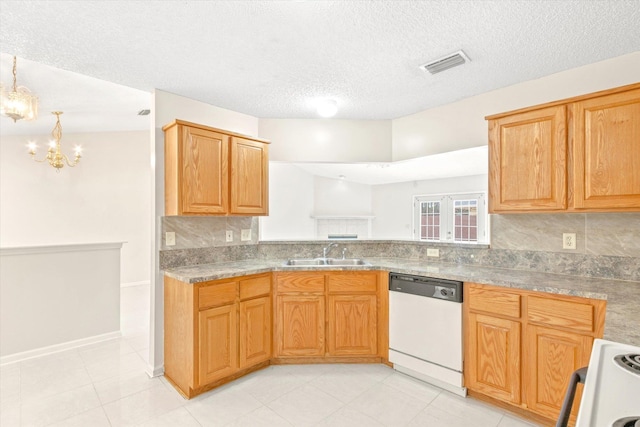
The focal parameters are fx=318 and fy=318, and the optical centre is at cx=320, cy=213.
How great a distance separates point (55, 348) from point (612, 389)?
4203 millimetres

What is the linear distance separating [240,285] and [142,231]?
184 inches

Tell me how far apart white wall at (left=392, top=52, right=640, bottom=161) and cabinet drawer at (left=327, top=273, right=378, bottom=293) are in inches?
55.7

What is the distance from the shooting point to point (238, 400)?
2320 mm

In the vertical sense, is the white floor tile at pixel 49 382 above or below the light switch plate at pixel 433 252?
below

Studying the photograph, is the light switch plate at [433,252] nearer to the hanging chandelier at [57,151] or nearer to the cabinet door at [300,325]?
the cabinet door at [300,325]

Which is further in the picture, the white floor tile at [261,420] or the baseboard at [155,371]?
the baseboard at [155,371]

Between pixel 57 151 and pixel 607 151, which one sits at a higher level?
pixel 57 151

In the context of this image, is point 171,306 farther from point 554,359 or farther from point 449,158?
point 449,158

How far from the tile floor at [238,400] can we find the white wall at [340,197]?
2565mm

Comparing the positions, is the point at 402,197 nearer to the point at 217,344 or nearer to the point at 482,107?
the point at 482,107

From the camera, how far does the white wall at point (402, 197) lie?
5590 mm

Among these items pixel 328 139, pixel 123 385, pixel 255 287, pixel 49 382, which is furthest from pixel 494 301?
pixel 49 382

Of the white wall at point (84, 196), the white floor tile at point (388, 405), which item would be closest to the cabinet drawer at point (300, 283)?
the white floor tile at point (388, 405)

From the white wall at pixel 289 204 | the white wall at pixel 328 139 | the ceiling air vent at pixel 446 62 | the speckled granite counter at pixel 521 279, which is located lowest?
the speckled granite counter at pixel 521 279
